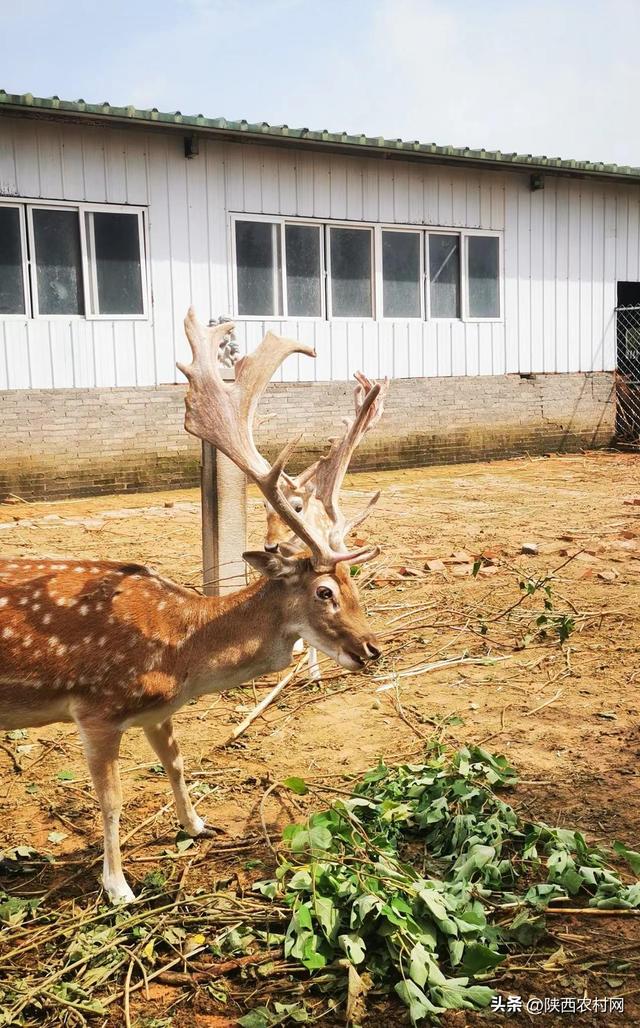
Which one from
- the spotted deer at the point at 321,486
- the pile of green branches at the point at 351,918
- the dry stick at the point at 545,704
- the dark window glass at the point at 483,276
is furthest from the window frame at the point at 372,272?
the pile of green branches at the point at 351,918

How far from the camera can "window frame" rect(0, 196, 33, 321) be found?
36.8 ft

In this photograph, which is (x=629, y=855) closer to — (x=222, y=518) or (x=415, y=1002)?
(x=415, y=1002)

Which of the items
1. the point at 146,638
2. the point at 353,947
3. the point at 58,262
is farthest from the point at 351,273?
the point at 353,947

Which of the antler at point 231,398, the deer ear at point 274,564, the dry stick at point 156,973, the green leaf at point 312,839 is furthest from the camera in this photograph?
the antler at point 231,398

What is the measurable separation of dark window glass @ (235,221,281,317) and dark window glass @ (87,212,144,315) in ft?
4.77

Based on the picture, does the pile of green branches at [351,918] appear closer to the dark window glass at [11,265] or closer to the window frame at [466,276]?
the dark window glass at [11,265]

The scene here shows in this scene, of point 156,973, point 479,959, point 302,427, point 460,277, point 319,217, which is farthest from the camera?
point 460,277

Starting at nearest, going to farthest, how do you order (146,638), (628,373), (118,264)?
(146,638), (118,264), (628,373)

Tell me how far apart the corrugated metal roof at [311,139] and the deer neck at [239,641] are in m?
8.70

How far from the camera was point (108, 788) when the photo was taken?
3.60m

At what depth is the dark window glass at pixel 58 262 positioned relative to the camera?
11.5 meters

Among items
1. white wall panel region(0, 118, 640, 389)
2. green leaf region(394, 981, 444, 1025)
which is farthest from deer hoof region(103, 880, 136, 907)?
white wall panel region(0, 118, 640, 389)

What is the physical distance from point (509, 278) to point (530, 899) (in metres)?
13.3

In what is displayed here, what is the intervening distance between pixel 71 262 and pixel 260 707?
27.1 ft
